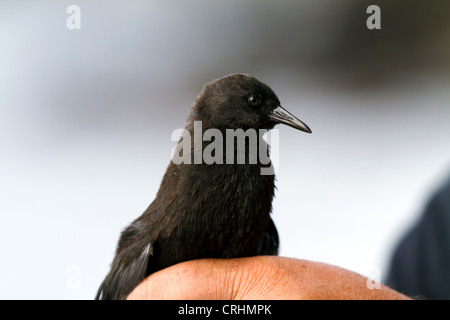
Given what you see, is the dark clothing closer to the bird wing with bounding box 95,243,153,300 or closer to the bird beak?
the bird beak

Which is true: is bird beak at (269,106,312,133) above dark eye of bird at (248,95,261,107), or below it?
below

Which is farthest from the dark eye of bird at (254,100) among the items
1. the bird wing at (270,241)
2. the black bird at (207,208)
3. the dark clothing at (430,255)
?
the dark clothing at (430,255)

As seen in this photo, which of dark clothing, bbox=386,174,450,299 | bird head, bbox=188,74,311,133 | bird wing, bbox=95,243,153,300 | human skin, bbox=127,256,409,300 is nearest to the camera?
human skin, bbox=127,256,409,300

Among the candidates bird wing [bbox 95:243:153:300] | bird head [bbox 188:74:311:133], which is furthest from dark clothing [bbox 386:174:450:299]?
bird wing [bbox 95:243:153:300]

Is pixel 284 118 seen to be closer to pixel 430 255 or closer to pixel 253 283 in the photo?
pixel 253 283

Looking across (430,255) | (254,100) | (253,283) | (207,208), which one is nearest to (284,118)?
(254,100)
